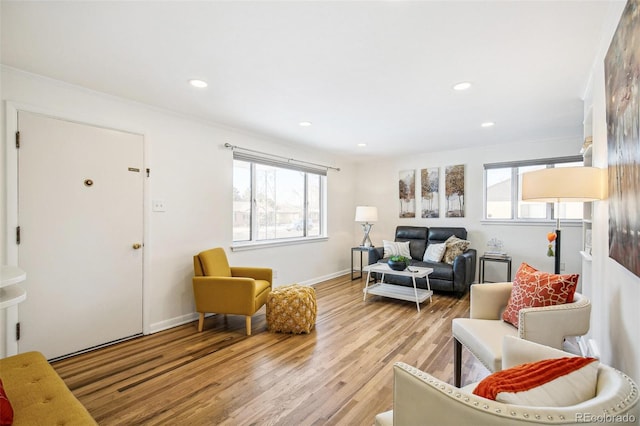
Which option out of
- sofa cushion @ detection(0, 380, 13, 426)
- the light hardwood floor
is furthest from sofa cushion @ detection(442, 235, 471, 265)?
sofa cushion @ detection(0, 380, 13, 426)

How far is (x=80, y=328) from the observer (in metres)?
2.64

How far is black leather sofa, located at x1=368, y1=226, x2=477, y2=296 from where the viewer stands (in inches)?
169

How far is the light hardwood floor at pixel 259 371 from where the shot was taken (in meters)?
1.84

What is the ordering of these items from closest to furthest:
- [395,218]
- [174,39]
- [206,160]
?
[174,39] → [206,160] → [395,218]

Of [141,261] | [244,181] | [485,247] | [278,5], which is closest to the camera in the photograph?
[278,5]

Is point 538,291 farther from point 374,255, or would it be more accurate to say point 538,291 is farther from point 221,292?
point 374,255

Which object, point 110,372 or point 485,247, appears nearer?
point 110,372

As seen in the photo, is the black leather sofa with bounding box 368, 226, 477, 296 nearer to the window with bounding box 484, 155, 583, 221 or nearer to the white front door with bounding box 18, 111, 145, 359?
the window with bounding box 484, 155, 583, 221

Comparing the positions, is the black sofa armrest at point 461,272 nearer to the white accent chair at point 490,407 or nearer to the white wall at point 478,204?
the white wall at point 478,204

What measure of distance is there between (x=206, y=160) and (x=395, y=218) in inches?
145

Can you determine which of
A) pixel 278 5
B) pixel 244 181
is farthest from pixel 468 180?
pixel 278 5

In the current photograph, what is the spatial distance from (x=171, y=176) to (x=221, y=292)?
1358mm

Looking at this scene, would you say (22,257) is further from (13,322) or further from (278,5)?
(278,5)

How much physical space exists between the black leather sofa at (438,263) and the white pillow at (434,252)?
0.10m
